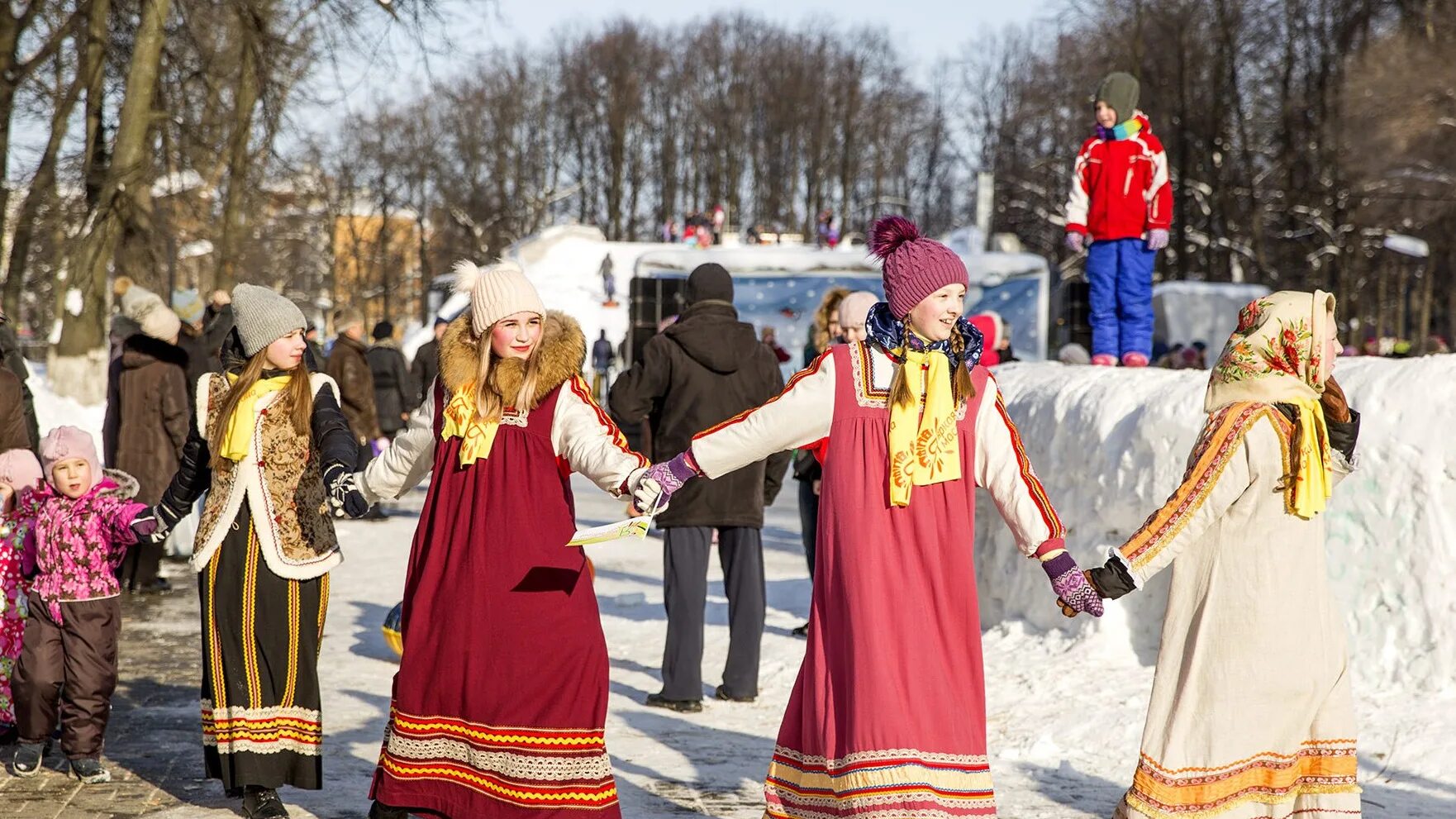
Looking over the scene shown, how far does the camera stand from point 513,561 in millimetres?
4969

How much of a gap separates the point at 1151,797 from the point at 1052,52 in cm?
5480

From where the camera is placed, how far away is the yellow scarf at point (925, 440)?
4.46m

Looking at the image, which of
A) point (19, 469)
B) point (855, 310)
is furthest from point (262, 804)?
point (855, 310)

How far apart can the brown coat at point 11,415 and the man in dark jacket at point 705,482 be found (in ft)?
7.90

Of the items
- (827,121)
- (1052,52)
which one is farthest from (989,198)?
(827,121)

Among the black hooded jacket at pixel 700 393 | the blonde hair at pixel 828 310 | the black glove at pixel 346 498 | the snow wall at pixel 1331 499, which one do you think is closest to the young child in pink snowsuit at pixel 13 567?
the black glove at pixel 346 498

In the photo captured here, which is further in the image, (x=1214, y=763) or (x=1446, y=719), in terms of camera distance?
(x=1446, y=719)

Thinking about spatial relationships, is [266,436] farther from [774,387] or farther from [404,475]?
[774,387]

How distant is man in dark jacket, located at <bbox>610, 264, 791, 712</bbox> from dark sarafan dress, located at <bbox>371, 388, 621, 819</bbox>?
2.59 meters

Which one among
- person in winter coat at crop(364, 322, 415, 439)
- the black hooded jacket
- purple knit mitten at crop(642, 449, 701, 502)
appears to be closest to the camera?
purple knit mitten at crop(642, 449, 701, 502)

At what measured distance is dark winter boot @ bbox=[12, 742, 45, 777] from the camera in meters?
6.17

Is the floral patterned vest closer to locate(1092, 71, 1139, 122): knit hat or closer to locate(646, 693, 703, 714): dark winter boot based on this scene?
locate(646, 693, 703, 714): dark winter boot

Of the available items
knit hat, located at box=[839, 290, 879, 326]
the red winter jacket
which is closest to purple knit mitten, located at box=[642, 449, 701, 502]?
knit hat, located at box=[839, 290, 879, 326]

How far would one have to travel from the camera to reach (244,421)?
561 centimetres
